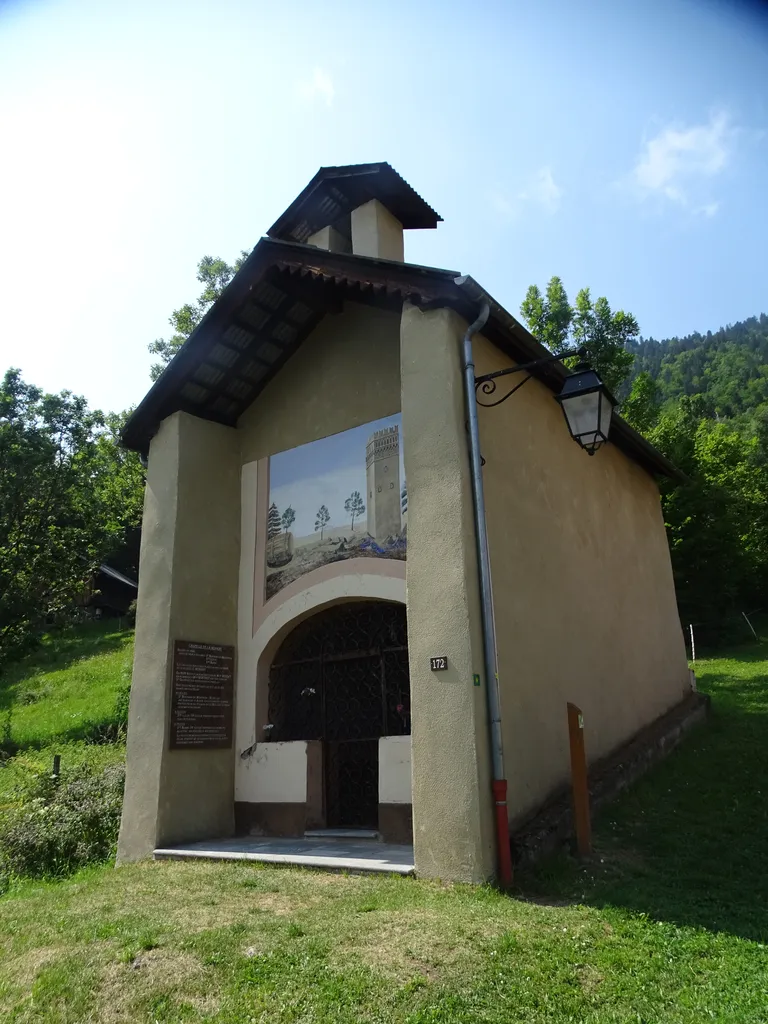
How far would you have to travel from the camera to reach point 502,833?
6512mm

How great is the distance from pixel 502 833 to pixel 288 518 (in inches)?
209

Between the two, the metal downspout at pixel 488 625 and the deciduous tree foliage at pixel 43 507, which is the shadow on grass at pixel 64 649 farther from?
the metal downspout at pixel 488 625

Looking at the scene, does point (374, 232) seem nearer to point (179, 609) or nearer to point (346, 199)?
point (346, 199)

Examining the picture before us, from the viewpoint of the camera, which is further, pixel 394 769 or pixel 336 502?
pixel 336 502

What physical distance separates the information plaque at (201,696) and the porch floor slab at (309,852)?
4.10 ft

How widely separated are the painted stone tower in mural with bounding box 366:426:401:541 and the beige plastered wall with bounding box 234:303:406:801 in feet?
1.18

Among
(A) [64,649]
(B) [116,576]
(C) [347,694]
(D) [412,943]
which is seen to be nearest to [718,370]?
(B) [116,576]

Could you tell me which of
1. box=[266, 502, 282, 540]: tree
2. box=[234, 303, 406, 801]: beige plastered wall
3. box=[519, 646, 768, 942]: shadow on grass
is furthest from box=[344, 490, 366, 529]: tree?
box=[519, 646, 768, 942]: shadow on grass

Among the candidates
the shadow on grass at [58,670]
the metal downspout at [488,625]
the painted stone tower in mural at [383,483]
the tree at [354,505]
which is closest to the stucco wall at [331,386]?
the painted stone tower in mural at [383,483]

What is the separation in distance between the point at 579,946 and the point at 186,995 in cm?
250

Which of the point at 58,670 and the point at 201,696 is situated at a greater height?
the point at 58,670

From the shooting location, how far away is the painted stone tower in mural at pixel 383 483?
915 cm

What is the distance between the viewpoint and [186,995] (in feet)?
14.8

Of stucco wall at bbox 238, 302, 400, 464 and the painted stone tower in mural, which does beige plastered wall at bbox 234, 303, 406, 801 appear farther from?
the painted stone tower in mural
